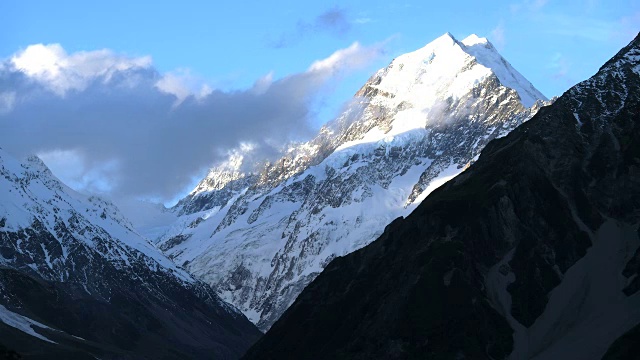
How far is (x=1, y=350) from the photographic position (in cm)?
14425
